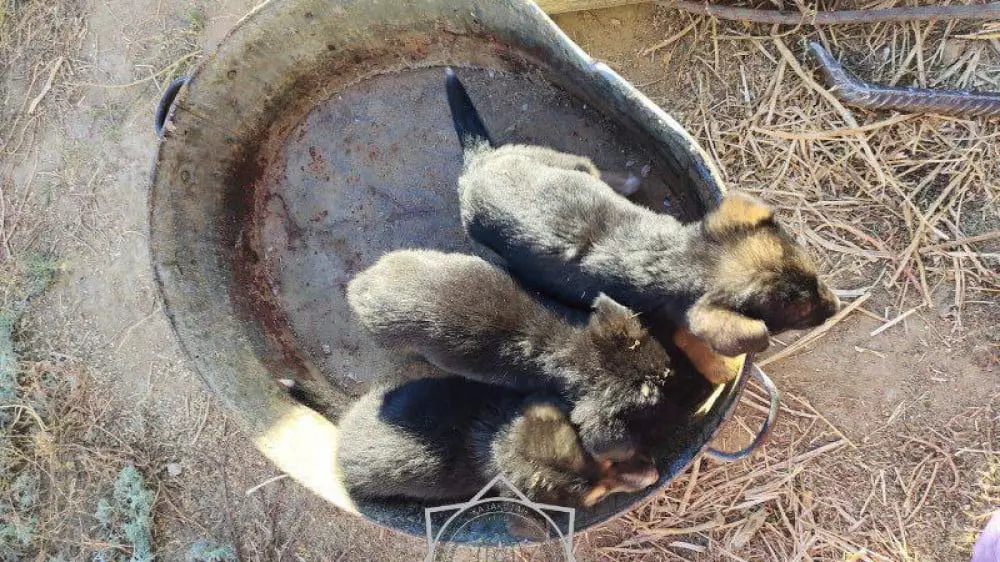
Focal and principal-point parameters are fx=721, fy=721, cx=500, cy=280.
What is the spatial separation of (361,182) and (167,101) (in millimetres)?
999

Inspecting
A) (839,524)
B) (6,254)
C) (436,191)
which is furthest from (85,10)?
(839,524)

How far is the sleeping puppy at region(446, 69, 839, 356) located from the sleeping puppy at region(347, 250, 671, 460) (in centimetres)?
→ 13

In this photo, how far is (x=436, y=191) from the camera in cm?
377

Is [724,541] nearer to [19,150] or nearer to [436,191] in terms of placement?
[436,191]

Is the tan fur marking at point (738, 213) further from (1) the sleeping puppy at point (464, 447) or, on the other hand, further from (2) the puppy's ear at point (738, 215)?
(1) the sleeping puppy at point (464, 447)

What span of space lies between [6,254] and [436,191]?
2876mm

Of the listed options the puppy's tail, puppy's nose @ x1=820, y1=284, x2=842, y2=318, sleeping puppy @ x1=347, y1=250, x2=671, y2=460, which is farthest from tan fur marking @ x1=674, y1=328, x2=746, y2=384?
the puppy's tail

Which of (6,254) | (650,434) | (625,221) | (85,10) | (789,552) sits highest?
(85,10)

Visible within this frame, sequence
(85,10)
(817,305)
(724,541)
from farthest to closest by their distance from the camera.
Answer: (85,10)
(724,541)
(817,305)

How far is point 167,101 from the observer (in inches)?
129

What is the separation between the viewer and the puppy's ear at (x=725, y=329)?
263cm

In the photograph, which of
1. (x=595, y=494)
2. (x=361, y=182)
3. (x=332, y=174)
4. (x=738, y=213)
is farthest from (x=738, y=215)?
(x=332, y=174)

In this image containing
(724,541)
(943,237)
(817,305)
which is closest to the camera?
(817,305)

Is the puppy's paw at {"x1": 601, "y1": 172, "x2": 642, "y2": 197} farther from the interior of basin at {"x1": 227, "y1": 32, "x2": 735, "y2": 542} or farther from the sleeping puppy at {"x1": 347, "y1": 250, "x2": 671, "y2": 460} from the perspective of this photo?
the sleeping puppy at {"x1": 347, "y1": 250, "x2": 671, "y2": 460}
